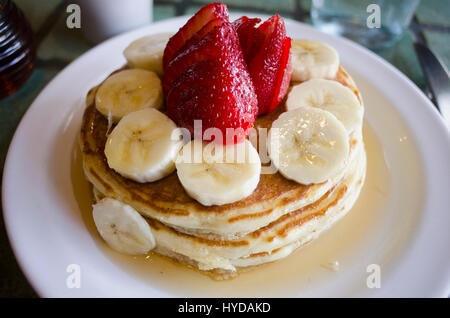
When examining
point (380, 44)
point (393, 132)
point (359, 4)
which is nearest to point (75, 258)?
point (393, 132)

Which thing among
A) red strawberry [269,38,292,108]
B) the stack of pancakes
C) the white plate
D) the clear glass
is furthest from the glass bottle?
the clear glass

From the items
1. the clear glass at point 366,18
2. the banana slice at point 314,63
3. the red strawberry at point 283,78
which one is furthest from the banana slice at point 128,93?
the clear glass at point 366,18

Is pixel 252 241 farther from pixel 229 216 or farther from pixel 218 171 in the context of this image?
pixel 218 171

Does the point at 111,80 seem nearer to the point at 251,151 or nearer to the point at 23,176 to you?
the point at 23,176

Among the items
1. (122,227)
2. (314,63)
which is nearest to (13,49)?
(122,227)

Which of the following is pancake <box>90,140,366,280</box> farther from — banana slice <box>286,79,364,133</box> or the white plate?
banana slice <box>286,79,364,133</box>

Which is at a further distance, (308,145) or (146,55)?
(146,55)
